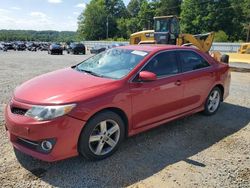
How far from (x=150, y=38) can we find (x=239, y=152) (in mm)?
15513

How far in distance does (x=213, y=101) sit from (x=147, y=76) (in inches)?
99.3

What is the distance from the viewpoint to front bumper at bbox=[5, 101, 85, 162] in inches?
140

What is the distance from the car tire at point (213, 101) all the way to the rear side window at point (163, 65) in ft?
4.42

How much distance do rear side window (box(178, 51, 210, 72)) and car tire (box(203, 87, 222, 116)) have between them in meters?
0.65

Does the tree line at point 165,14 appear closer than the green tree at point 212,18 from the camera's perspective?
Yes

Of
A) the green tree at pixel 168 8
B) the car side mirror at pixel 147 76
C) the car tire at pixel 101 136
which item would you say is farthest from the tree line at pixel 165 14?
the car tire at pixel 101 136

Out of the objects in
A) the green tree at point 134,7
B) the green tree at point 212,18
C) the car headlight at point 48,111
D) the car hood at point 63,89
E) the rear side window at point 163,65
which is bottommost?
the car headlight at point 48,111

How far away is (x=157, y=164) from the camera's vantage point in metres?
4.05

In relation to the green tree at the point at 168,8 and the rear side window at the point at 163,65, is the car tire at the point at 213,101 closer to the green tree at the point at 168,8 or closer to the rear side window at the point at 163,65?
the rear side window at the point at 163,65

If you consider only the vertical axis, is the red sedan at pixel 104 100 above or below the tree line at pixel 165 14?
below

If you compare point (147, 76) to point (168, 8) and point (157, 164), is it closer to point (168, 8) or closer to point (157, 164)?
point (157, 164)

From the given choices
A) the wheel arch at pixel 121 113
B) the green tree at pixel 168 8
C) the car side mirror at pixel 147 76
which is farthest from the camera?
the green tree at pixel 168 8

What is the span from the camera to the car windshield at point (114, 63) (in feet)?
15.0

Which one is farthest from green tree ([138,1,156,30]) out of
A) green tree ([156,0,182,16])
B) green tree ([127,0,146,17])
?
green tree ([127,0,146,17])
